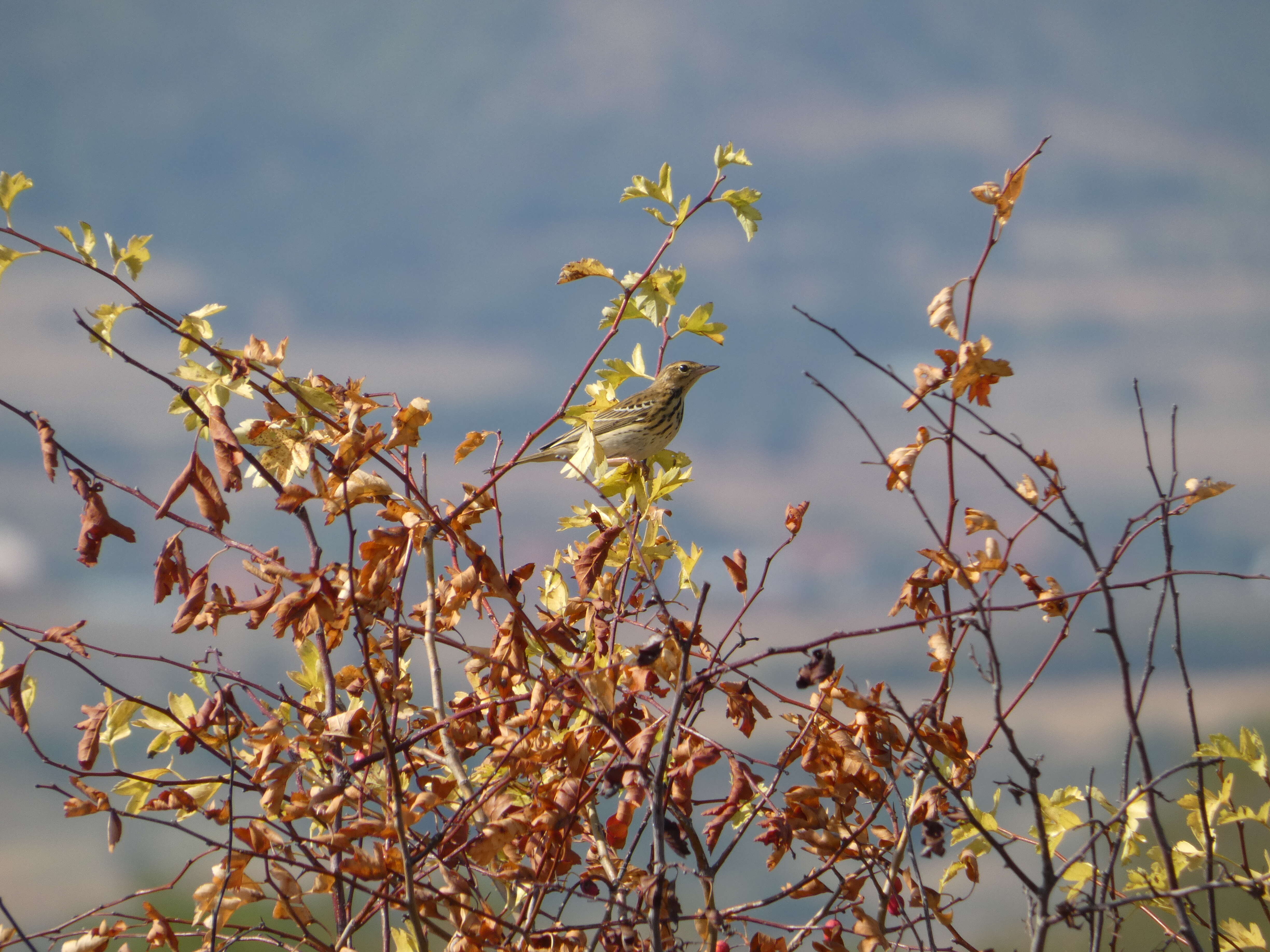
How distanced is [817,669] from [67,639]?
2038 millimetres

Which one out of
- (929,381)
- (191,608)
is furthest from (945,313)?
(191,608)

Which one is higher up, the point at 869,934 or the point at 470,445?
the point at 470,445

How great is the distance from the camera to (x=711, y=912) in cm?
252

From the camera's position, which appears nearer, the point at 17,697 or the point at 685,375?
the point at 17,697

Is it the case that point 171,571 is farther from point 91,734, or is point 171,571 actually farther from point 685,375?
point 685,375

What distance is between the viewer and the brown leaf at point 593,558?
2982 mm

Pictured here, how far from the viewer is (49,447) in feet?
8.77

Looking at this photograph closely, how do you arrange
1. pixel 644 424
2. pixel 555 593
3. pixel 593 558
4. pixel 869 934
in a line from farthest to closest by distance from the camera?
pixel 644 424 → pixel 555 593 → pixel 593 558 → pixel 869 934

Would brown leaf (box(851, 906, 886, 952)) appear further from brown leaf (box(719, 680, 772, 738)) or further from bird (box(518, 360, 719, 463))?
bird (box(518, 360, 719, 463))

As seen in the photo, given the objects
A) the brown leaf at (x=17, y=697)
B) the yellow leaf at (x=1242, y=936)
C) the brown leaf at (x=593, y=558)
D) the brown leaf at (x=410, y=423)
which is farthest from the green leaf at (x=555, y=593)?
the yellow leaf at (x=1242, y=936)

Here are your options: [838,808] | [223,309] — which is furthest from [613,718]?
[223,309]

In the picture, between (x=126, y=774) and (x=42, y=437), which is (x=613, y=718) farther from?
(x=42, y=437)

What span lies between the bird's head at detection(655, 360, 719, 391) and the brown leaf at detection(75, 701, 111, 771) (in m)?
5.33

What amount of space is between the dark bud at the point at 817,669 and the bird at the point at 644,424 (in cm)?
Result: 430
